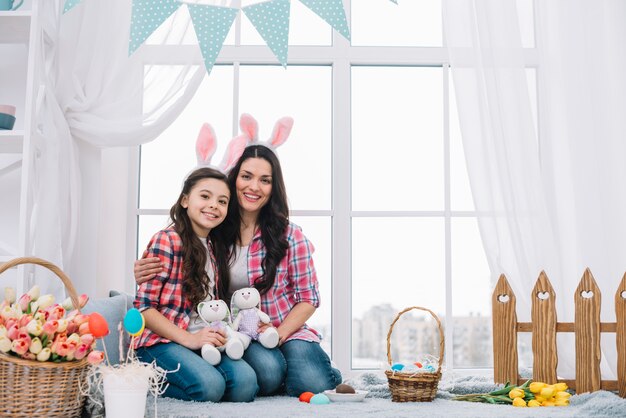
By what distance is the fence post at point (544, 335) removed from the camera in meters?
2.28

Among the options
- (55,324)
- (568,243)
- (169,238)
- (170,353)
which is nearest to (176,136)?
(169,238)

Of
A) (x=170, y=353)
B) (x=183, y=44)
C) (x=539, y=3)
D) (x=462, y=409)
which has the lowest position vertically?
(x=462, y=409)

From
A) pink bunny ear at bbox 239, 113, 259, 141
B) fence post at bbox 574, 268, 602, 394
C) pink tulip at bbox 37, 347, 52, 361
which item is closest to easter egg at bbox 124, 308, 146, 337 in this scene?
pink tulip at bbox 37, 347, 52, 361

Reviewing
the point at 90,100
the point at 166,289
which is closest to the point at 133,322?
the point at 166,289

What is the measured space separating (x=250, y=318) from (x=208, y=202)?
394 mm

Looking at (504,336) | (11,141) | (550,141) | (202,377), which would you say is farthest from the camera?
(550,141)

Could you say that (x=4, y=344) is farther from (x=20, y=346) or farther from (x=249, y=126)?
(x=249, y=126)

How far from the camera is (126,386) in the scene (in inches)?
67.9

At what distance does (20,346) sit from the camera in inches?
66.6

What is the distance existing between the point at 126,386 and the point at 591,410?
1.23m

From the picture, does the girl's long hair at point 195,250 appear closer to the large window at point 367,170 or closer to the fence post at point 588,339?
the large window at point 367,170

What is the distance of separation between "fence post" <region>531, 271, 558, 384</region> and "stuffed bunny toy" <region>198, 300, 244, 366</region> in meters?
0.93

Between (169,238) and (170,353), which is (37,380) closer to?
(170,353)

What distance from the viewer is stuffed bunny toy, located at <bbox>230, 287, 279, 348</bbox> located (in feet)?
7.52
